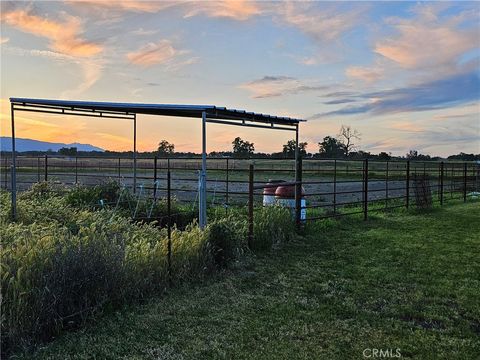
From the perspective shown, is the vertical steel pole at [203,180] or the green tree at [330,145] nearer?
the vertical steel pole at [203,180]

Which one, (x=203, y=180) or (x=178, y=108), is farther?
(x=178, y=108)

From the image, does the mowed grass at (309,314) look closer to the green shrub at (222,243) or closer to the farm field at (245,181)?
the green shrub at (222,243)

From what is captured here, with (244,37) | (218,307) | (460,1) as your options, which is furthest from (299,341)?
(460,1)

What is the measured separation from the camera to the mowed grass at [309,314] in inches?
136

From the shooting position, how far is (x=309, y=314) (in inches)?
167

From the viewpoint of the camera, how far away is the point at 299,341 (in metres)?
3.62

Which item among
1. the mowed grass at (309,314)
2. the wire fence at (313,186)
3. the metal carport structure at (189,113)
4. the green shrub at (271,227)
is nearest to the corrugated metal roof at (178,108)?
the metal carport structure at (189,113)

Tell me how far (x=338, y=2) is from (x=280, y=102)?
7290 mm

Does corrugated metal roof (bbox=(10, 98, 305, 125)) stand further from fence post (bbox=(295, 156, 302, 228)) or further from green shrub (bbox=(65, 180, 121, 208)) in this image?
green shrub (bbox=(65, 180, 121, 208))

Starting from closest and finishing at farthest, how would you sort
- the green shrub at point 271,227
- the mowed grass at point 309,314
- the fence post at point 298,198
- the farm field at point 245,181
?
the mowed grass at point 309,314 < the green shrub at point 271,227 < the fence post at point 298,198 < the farm field at point 245,181

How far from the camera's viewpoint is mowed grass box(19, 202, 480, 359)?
11.3 feet

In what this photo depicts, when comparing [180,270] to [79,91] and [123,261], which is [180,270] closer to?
[123,261]

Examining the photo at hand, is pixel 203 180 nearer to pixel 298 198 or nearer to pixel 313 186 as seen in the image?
pixel 298 198

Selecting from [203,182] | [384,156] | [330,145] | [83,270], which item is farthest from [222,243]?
[330,145]
